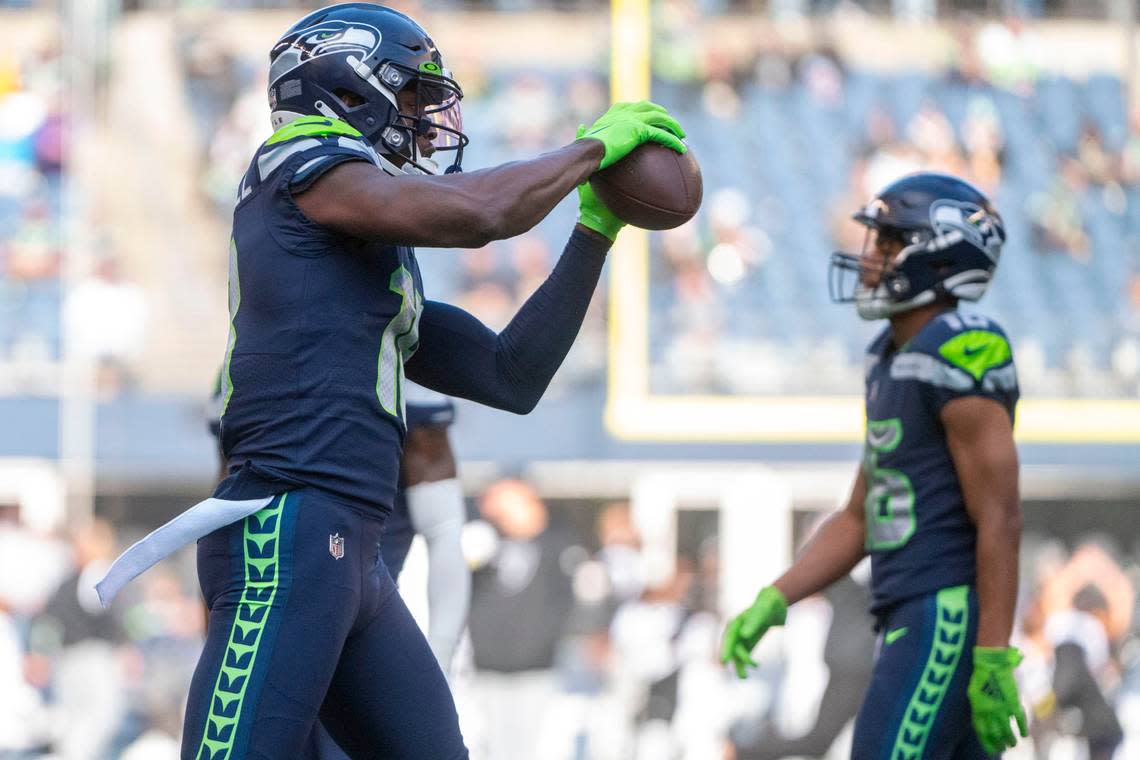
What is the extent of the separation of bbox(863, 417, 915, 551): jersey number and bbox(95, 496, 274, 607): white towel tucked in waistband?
1624 mm

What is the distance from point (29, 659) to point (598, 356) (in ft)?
14.8

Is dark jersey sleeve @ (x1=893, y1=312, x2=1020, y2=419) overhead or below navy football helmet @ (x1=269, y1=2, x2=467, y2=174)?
below

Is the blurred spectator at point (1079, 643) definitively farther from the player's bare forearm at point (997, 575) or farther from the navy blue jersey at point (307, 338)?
the navy blue jersey at point (307, 338)

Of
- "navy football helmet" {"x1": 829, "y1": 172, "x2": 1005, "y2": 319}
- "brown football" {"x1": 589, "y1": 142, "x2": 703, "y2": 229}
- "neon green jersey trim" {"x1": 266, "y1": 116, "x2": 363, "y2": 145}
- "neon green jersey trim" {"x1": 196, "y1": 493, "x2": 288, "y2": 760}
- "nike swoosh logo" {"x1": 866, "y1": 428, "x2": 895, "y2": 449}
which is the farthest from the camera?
"navy football helmet" {"x1": 829, "y1": 172, "x2": 1005, "y2": 319}

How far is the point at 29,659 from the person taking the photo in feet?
32.4

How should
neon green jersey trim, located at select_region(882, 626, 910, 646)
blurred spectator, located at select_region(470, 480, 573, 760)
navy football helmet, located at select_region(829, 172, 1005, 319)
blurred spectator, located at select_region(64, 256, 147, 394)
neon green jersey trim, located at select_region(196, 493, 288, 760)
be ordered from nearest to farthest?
1. neon green jersey trim, located at select_region(196, 493, 288, 760)
2. neon green jersey trim, located at select_region(882, 626, 910, 646)
3. navy football helmet, located at select_region(829, 172, 1005, 319)
4. blurred spectator, located at select_region(470, 480, 573, 760)
5. blurred spectator, located at select_region(64, 256, 147, 394)

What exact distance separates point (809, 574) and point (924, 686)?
579mm

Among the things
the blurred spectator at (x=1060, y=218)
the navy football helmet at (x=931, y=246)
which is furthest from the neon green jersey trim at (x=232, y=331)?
the blurred spectator at (x=1060, y=218)

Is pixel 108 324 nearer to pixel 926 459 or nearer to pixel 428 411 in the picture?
pixel 428 411

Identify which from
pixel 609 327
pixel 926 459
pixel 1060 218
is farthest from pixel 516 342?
pixel 1060 218

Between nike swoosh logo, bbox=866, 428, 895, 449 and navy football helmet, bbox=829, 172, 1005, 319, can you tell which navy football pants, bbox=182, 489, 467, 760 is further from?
navy football helmet, bbox=829, 172, 1005, 319

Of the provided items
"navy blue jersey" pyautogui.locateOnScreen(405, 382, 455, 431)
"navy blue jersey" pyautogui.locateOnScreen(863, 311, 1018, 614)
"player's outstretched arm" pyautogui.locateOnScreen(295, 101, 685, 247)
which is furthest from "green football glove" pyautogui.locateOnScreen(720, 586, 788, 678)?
"player's outstretched arm" pyautogui.locateOnScreen(295, 101, 685, 247)

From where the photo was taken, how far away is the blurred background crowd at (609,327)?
9852 millimetres

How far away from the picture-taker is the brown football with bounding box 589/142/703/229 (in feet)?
9.78
